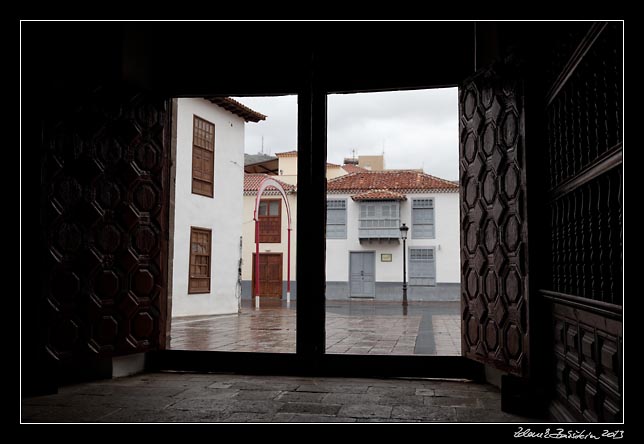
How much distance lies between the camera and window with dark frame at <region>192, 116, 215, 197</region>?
37.5 ft

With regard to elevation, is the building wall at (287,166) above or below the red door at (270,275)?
above

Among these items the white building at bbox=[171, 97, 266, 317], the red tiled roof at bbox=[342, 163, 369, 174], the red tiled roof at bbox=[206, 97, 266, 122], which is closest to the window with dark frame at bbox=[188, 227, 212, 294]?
the white building at bbox=[171, 97, 266, 317]

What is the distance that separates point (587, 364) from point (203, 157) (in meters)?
10.1

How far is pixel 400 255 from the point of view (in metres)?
21.0

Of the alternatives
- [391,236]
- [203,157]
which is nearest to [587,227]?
[203,157]

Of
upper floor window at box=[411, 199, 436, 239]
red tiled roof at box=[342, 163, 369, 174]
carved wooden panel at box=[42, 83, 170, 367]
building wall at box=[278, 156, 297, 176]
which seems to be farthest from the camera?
red tiled roof at box=[342, 163, 369, 174]

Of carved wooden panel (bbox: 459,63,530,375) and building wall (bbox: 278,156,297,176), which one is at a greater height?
building wall (bbox: 278,156,297,176)

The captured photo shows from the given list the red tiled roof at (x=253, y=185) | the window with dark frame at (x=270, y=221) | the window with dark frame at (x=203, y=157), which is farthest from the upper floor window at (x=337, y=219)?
the window with dark frame at (x=203, y=157)

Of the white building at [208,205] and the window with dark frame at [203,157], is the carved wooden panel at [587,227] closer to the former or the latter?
the white building at [208,205]

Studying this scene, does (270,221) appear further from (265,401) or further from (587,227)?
(587,227)

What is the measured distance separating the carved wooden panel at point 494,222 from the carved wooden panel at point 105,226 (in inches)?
82.5

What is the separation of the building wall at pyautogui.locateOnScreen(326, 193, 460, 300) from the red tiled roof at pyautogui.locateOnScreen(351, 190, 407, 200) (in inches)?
15.2

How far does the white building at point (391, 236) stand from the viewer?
20375 millimetres

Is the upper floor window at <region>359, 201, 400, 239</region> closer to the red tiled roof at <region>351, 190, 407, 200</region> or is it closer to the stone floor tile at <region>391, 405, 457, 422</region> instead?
the red tiled roof at <region>351, 190, 407, 200</region>
